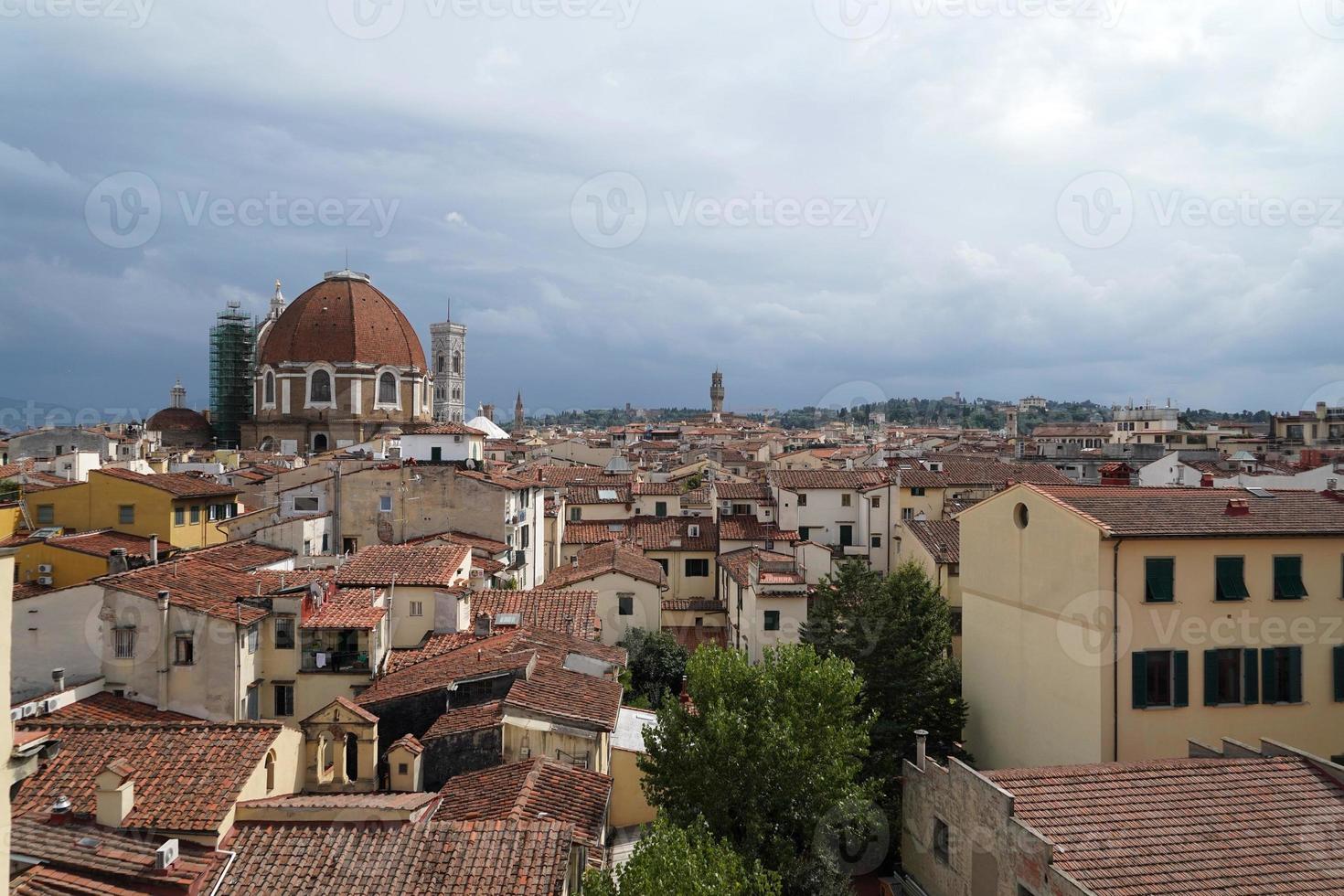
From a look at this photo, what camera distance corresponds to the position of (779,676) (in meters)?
17.5

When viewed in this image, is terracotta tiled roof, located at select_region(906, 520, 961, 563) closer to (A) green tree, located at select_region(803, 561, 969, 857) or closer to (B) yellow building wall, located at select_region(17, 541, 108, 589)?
(A) green tree, located at select_region(803, 561, 969, 857)

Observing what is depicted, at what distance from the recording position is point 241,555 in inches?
973

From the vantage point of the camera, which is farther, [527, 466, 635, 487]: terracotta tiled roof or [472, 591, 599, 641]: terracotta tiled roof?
[527, 466, 635, 487]: terracotta tiled roof

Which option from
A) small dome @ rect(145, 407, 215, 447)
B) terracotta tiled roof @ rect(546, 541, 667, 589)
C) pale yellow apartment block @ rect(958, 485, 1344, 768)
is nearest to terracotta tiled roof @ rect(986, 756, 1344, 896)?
pale yellow apartment block @ rect(958, 485, 1344, 768)

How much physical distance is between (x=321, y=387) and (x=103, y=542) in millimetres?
58842

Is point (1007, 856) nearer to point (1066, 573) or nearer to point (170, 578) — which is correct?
point (1066, 573)

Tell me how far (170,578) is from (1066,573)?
18820 mm

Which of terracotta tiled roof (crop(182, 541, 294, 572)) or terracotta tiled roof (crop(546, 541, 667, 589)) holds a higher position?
terracotta tiled roof (crop(182, 541, 294, 572))

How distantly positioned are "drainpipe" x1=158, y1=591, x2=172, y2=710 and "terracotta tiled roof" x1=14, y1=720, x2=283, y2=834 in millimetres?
3813

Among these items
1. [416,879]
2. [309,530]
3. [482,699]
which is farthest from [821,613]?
[416,879]

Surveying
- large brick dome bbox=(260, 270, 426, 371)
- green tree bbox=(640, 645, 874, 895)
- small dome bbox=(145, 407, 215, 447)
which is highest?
large brick dome bbox=(260, 270, 426, 371)

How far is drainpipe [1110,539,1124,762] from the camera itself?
1900 cm

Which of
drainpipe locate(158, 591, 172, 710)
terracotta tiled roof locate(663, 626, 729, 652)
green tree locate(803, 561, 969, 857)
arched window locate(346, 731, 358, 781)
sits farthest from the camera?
terracotta tiled roof locate(663, 626, 729, 652)

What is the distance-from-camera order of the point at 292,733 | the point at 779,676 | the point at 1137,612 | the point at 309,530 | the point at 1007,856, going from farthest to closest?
the point at 309,530
the point at 1137,612
the point at 779,676
the point at 292,733
the point at 1007,856
